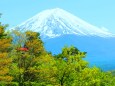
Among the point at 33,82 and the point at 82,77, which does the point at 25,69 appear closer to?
the point at 33,82

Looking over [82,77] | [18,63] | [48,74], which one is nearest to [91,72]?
[82,77]

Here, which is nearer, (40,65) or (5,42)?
(5,42)

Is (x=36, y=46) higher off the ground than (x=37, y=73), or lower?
higher

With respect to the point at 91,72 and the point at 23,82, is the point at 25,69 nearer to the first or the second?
the point at 23,82

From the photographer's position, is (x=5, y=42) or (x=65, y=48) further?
(x=65, y=48)

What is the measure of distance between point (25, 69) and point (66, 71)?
16.5 feet

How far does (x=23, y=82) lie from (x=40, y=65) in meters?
2.81

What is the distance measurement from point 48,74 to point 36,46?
3570 mm

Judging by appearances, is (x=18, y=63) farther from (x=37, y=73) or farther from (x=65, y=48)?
(x=65, y=48)

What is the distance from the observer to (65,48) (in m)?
49.8

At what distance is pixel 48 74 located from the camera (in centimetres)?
5031

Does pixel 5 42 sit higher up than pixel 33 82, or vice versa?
pixel 5 42

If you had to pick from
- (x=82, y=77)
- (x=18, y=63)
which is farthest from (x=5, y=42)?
(x=82, y=77)

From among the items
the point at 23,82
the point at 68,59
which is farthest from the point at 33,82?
the point at 68,59
